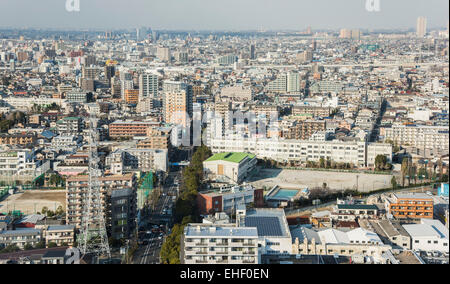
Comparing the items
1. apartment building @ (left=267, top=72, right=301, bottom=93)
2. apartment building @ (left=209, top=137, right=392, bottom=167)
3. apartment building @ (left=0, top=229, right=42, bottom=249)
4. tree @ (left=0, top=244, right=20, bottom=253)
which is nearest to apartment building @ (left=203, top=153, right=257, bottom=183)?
apartment building @ (left=209, top=137, right=392, bottom=167)

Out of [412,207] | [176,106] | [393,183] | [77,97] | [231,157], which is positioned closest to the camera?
[412,207]

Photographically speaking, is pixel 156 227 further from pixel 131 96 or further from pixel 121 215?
pixel 131 96

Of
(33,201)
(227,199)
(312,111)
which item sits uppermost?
(312,111)

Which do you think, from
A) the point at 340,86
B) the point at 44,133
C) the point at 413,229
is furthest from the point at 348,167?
the point at 340,86

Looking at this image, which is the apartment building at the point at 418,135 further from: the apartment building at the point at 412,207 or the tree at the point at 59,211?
the tree at the point at 59,211

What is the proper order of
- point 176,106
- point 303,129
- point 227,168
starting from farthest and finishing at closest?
point 176,106 < point 303,129 < point 227,168

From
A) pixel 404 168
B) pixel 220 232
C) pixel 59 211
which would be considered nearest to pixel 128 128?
pixel 59 211
